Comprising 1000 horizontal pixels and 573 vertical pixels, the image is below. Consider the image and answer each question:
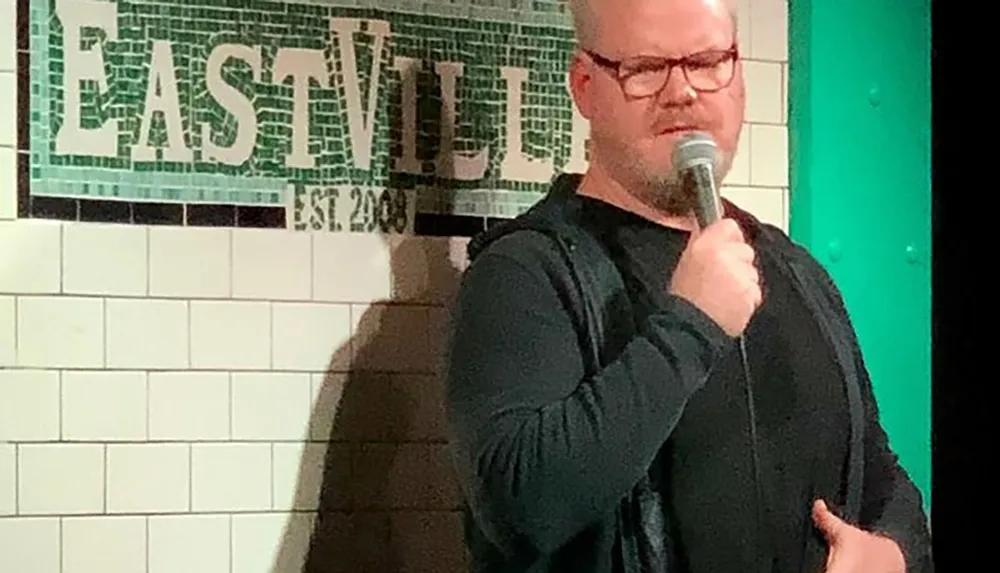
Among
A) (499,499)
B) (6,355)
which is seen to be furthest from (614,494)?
(6,355)

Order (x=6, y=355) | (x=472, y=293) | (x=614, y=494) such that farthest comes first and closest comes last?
(x=6, y=355), (x=472, y=293), (x=614, y=494)

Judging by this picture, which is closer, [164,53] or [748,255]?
[748,255]

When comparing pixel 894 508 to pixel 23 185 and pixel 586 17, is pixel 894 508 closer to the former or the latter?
pixel 586 17

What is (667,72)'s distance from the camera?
4.75 feet

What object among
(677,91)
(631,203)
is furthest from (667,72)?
(631,203)

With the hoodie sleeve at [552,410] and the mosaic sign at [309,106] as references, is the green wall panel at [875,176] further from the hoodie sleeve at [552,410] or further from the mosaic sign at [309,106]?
the hoodie sleeve at [552,410]

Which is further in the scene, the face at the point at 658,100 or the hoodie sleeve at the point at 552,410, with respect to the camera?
the face at the point at 658,100

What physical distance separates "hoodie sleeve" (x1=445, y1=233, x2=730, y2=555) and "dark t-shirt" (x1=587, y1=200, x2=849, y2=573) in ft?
0.24

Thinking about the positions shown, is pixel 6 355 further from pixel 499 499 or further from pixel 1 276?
pixel 499 499

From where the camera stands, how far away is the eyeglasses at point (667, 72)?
1448 mm

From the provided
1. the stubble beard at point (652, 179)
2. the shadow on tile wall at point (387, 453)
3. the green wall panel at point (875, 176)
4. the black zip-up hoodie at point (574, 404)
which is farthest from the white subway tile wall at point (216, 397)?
the green wall panel at point (875, 176)

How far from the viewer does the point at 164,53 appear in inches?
66.0

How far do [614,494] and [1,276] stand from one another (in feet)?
2.19

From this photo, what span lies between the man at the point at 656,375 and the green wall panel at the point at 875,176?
39cm
